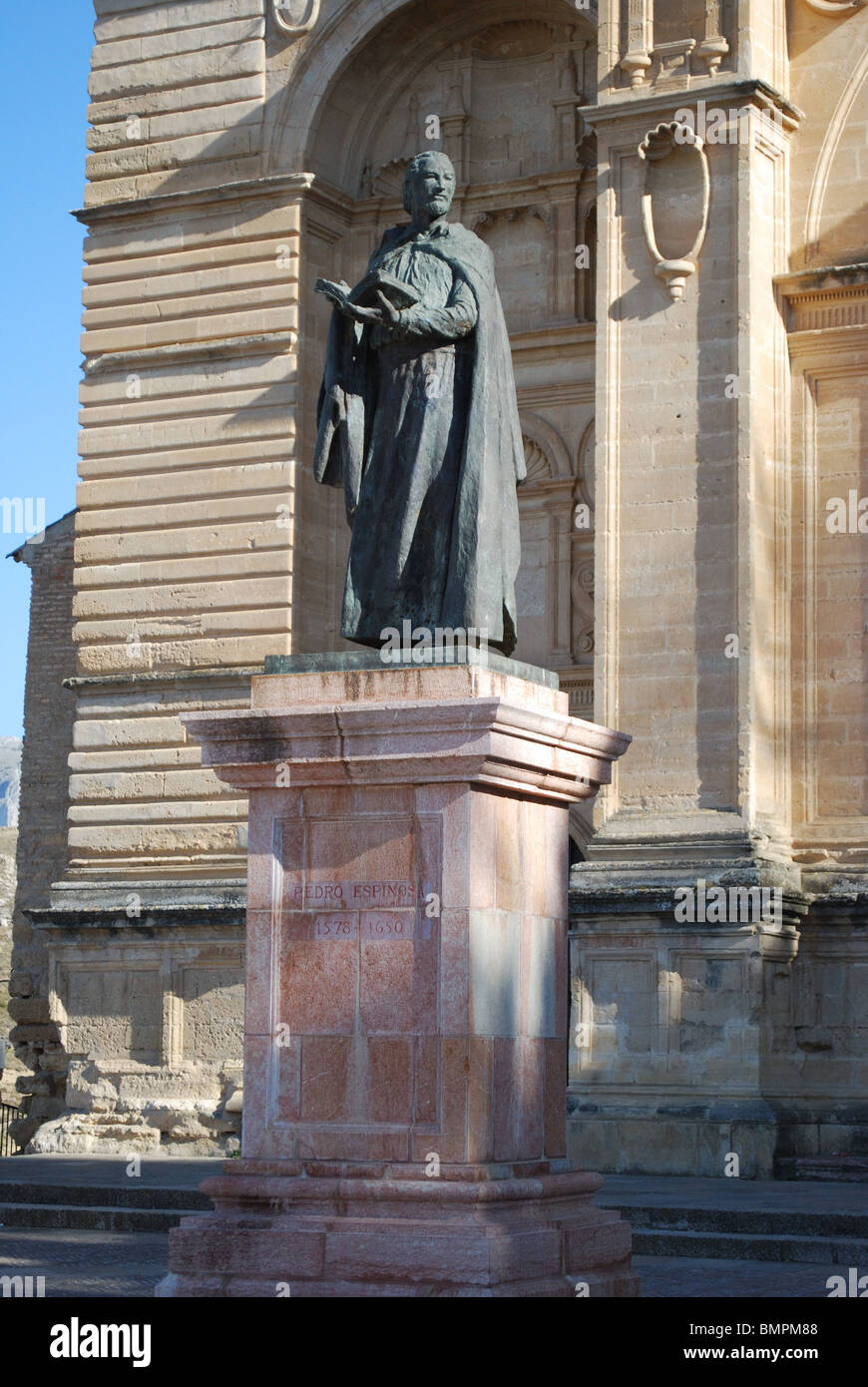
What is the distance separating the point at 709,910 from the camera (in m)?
17.8

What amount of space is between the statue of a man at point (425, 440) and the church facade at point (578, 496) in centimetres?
→ 784

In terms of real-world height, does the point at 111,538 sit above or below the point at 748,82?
below

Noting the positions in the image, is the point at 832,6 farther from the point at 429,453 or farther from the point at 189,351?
the point at 429,453

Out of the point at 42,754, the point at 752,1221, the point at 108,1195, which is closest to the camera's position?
the point at 752,1221

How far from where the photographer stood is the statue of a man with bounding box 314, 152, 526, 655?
10422 millimetres

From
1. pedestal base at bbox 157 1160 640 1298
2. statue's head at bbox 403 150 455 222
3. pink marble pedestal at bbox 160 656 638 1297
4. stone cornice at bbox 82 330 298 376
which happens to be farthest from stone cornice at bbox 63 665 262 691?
pedestal base at bbox 157 1160 640 1298

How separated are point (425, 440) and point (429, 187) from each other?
140cm

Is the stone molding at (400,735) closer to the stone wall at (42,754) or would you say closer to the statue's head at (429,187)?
the statue's head at (429,187)

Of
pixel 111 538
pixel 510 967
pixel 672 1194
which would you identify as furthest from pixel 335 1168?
pixel 111 538

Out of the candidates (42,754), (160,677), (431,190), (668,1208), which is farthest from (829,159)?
(42,754)

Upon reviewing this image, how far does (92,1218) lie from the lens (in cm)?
1487

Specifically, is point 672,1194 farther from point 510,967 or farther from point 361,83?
point 361,83
